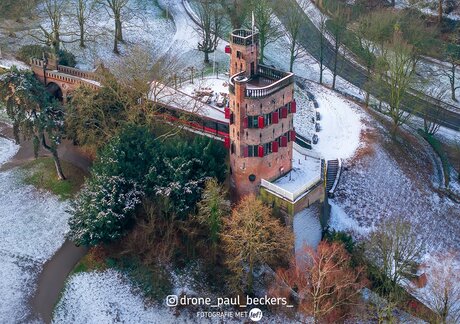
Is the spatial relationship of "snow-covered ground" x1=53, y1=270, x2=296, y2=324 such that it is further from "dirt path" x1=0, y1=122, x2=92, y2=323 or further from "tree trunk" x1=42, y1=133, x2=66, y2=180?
"tree trunk" x1=42, y1=133, x2=66, y2=180

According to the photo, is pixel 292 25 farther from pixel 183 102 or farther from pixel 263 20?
pixel 183 102

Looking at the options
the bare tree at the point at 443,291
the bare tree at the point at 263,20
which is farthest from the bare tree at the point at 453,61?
the bare tree at the point at 443,291

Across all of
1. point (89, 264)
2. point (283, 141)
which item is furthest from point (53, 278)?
point (283, 141)

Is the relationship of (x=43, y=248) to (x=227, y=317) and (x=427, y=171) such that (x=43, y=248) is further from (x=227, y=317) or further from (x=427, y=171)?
(x=427, y=171)

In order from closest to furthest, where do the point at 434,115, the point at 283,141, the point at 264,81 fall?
the point at 283,141 → the point at 264,81 → the point at 434,115

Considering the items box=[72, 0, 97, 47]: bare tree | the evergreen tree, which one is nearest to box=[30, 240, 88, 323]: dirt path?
the evergreen tree

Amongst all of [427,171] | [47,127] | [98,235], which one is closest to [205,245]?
[98,235]

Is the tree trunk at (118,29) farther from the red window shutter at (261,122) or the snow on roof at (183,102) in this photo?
the red window shutter at (261,122)
